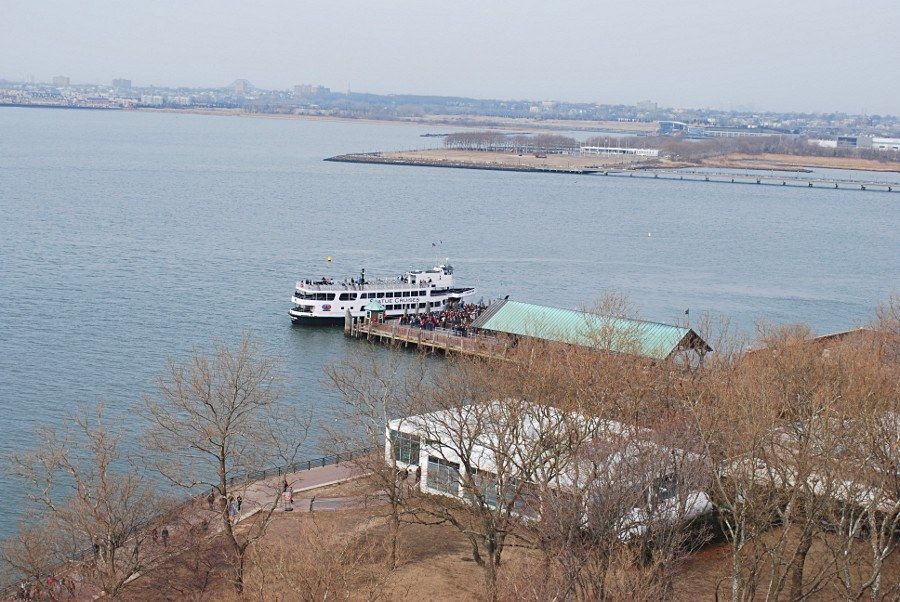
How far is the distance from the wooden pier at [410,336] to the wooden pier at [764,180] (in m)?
111

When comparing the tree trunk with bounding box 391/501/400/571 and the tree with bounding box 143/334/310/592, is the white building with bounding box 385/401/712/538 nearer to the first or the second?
the tree trunk with bounding box 391/501/400/571

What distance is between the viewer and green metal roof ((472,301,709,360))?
29156 millimetres

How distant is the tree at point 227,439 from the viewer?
72.3 ft

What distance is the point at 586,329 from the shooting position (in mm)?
→ 36469

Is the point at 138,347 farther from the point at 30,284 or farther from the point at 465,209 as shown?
the point at 465,209

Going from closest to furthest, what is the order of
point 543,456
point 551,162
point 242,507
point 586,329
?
point 543,456 < point 242,507 < point 586,329 < point 551,162

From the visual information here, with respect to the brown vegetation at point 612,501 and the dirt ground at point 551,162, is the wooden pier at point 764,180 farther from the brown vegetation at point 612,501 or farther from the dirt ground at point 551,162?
the brown vegetation at point 612,501

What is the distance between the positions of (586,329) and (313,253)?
37.7 meters

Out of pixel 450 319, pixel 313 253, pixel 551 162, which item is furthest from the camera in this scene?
pixel 551 162

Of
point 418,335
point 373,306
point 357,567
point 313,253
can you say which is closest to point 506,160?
point 313,253

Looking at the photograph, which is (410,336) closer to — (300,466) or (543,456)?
(300,466)

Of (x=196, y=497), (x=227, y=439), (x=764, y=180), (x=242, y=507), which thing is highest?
(x=227, y=439)

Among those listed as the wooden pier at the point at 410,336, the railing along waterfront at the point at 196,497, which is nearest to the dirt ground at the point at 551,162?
the wooden pier at the point at 410,336

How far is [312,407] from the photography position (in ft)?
114
